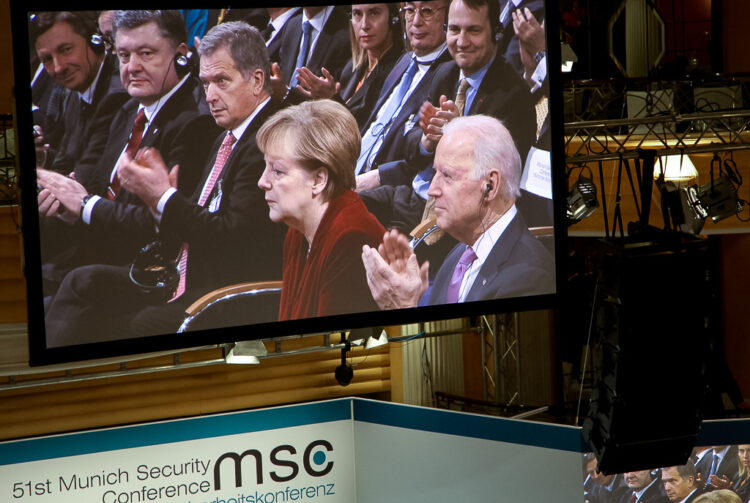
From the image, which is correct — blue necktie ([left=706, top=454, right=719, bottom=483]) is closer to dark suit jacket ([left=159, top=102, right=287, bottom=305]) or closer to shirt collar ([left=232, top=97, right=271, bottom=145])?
dark suit jacket ([left=159, top=102, right=287, bottom=305])

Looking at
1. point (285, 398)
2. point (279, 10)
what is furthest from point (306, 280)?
point (285, 398)

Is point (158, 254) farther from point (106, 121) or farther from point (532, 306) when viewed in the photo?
point (532, 306)

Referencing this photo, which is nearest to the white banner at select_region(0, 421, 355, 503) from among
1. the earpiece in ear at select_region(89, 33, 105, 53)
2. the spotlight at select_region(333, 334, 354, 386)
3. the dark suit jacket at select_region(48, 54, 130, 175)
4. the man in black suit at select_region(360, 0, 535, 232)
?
the spotlight at select_region(333, 334, 354, 386)

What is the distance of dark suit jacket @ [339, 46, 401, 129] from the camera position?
6.15m

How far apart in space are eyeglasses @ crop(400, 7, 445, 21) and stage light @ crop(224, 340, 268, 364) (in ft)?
9.47

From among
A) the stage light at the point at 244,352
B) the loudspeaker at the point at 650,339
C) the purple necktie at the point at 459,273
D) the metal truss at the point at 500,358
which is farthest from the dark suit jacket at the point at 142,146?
the metal truss at the point at 500,358

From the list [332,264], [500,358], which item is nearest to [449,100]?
[332,264]

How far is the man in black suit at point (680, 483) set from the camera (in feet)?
23.8

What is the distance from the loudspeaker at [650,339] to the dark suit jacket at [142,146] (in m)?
2.48

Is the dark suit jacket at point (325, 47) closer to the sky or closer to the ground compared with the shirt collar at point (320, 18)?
closer to the ground

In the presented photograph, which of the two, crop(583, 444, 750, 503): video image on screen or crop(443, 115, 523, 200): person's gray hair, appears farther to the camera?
crop(583, 444, 750, 503): video image on screen

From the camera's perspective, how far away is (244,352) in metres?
7.69

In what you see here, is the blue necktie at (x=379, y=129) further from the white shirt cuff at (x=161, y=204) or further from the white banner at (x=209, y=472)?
the white banner at (x=209, y=472)

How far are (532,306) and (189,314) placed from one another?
234 centimetres
